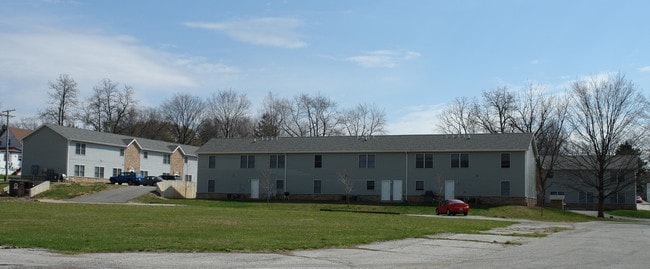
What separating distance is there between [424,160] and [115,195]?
95.8ft

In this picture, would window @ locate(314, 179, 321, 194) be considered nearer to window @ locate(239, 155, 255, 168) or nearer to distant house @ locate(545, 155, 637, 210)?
window @ locate(239, 155, 255, 168)

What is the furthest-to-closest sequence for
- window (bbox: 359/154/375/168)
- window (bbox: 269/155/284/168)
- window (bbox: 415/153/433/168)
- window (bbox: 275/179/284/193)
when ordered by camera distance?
window (bbox: 269/155/284/168)
window (bbox: 275/179/284/193)
window (bbox: 359/154/375/168)
window (bbox: 415/153/433/168)

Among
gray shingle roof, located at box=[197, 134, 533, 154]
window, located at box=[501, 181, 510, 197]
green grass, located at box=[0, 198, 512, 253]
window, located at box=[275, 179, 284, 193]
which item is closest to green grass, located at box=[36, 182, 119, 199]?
gray shingle roof, located at box=[197, 134, 533, 154]

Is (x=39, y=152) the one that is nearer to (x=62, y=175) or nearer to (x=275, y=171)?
(x=62, y=175)

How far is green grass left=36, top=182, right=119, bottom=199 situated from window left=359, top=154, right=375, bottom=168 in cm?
2521

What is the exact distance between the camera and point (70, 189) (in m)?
65.1

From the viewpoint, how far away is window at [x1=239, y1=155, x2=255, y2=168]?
228ft

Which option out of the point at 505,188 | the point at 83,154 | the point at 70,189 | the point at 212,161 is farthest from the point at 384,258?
the point at 83,154

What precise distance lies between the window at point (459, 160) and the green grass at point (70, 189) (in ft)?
111

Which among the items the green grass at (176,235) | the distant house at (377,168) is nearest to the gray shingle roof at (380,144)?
the distant house at (377,168)

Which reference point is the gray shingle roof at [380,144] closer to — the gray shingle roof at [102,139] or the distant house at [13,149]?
the gray shingle roof at [102,139]

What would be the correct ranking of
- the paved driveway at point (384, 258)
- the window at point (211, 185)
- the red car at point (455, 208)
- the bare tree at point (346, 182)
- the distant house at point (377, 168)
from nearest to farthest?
the paved driveway at point (384, 258) → the red car at point (455, 208) → the distant house at point (377, 168) → the bare tree at point (346, 182) → the window at point (211, 185)

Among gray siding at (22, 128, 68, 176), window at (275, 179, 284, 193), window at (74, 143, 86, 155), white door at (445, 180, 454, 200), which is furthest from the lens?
window at (74, 143, 86, 155)

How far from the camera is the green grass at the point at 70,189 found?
6281 centimetres
